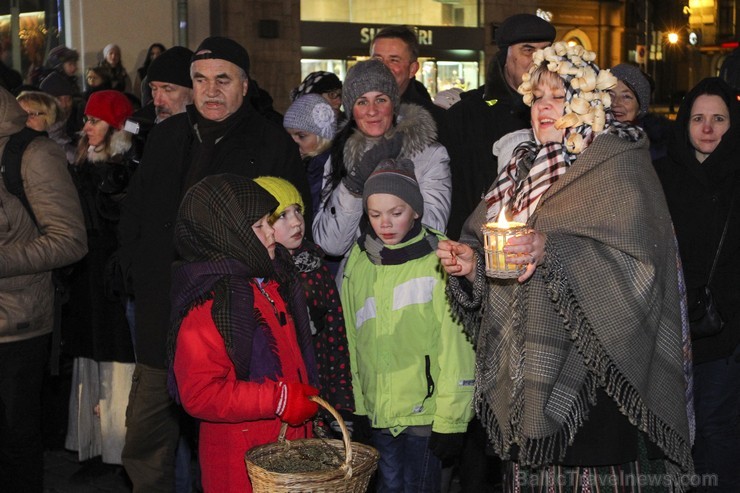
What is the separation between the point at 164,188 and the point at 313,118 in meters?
1.29

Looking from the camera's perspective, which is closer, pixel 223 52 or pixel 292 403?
pixel 292 403

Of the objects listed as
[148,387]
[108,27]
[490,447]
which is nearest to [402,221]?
[490,447]

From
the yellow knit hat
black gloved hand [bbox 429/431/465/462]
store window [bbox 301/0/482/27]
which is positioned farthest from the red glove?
store window [bbox 301/0/482/27]

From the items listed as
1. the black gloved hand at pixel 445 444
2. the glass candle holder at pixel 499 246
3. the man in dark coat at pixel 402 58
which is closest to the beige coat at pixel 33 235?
the black gloved hand at pixel 445 444

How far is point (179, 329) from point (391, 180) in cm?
151

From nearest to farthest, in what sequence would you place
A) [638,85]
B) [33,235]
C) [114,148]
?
[33,235] < [114,148] < [638,85]

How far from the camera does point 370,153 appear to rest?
575 cm

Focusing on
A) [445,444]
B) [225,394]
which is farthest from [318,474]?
[445,444]

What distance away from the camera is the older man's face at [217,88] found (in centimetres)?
559

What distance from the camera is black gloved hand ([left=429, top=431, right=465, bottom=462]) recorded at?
16.6 feet

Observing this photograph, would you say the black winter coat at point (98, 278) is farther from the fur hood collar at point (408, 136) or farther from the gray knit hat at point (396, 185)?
the gray knit hat at point (396, 185)

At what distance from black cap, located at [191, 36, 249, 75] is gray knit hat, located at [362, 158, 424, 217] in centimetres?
97

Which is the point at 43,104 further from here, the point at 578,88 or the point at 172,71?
the point at 578,88

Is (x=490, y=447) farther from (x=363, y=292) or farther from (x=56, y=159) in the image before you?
(x=56, y=159)
